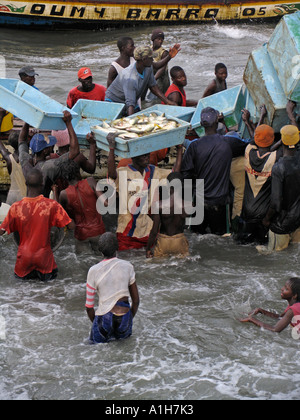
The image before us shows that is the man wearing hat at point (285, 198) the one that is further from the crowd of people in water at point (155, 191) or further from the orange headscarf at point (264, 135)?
the orange headscarf at point (264, 135)

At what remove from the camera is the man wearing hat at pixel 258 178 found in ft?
23.0

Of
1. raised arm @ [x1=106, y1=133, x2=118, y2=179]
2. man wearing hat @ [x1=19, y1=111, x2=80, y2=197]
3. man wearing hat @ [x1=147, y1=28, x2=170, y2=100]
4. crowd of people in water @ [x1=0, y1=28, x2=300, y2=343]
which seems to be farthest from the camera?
man wearing hat @ [x1=147, y1=28, x2=170, y2=100]

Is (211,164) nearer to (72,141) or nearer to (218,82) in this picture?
(72,141)

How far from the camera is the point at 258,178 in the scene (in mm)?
7168

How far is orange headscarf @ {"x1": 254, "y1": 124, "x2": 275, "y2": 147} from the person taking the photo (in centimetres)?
695

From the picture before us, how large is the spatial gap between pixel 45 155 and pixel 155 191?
54.1 inches

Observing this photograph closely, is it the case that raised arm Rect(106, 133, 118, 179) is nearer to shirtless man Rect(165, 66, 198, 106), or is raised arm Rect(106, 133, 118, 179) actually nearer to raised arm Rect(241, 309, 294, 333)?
shirtless man Rect(165, 66, 198, 106)

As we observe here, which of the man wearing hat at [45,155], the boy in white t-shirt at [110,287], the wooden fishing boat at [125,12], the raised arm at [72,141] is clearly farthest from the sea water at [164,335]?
the wooden fishing boat at [125,12]

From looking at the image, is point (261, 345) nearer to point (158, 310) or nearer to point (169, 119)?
point (158, 310)

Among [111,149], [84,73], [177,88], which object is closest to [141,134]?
[111,149]

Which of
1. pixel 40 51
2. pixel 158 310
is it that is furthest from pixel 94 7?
pixel 158 310

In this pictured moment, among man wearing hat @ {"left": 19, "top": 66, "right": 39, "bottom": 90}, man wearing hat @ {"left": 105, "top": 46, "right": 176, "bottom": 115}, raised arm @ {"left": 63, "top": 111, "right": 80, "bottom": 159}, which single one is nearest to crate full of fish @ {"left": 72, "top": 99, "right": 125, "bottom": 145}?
man wearing hat @ {"left": 105, "top": 46, "right": 176, "bottom": 115}

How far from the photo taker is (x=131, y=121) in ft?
23.7

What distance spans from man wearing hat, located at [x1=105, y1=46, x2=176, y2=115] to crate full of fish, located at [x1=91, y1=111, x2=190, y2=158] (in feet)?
2.17
